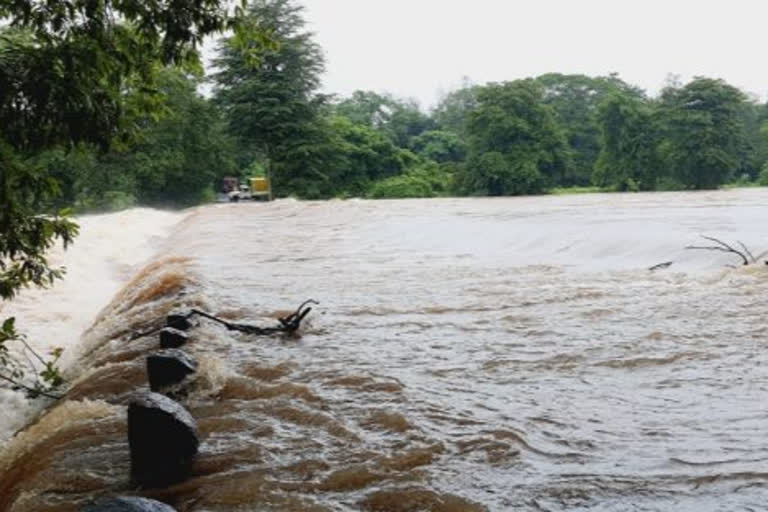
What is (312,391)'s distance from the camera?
5113 mm

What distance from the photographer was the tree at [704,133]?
1719 inches

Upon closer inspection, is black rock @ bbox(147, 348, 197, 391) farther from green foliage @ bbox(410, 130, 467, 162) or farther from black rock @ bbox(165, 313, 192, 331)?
green foliage @ bbox(410, 130, 467, 162)

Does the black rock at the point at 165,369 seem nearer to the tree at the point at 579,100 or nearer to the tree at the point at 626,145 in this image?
the tree at the point at 626,145

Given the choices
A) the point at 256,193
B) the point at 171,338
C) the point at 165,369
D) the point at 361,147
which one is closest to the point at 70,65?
the point at 165,369

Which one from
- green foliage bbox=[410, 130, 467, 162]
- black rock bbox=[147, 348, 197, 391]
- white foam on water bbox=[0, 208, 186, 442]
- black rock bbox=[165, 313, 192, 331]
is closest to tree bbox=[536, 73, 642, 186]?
green foliage bbox=[410, 130, 467, 162]

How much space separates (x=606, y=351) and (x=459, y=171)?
4577 cm

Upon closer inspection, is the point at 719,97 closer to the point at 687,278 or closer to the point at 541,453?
the point at 687,278

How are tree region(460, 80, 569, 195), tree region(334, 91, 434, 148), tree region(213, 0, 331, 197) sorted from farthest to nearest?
1. tree region(334, 91, 434, 148)
2. tree region(460, 80, 569, 195)
3. tree region(213, 0, 331, 197)

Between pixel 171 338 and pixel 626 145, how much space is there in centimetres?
4689

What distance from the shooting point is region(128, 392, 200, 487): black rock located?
3.71m

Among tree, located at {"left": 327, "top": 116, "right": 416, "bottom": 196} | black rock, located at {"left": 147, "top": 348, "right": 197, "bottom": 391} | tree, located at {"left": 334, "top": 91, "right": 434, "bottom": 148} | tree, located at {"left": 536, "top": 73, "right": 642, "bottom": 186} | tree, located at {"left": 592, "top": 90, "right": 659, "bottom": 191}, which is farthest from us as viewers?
tree, located at {"left": 334, "top": 91, "right": 434, "bottom": 148}

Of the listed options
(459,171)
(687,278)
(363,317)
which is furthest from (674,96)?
(363,317)

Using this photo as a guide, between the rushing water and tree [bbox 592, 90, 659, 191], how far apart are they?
39.3 meters

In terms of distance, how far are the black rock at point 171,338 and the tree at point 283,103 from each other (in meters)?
36.7
